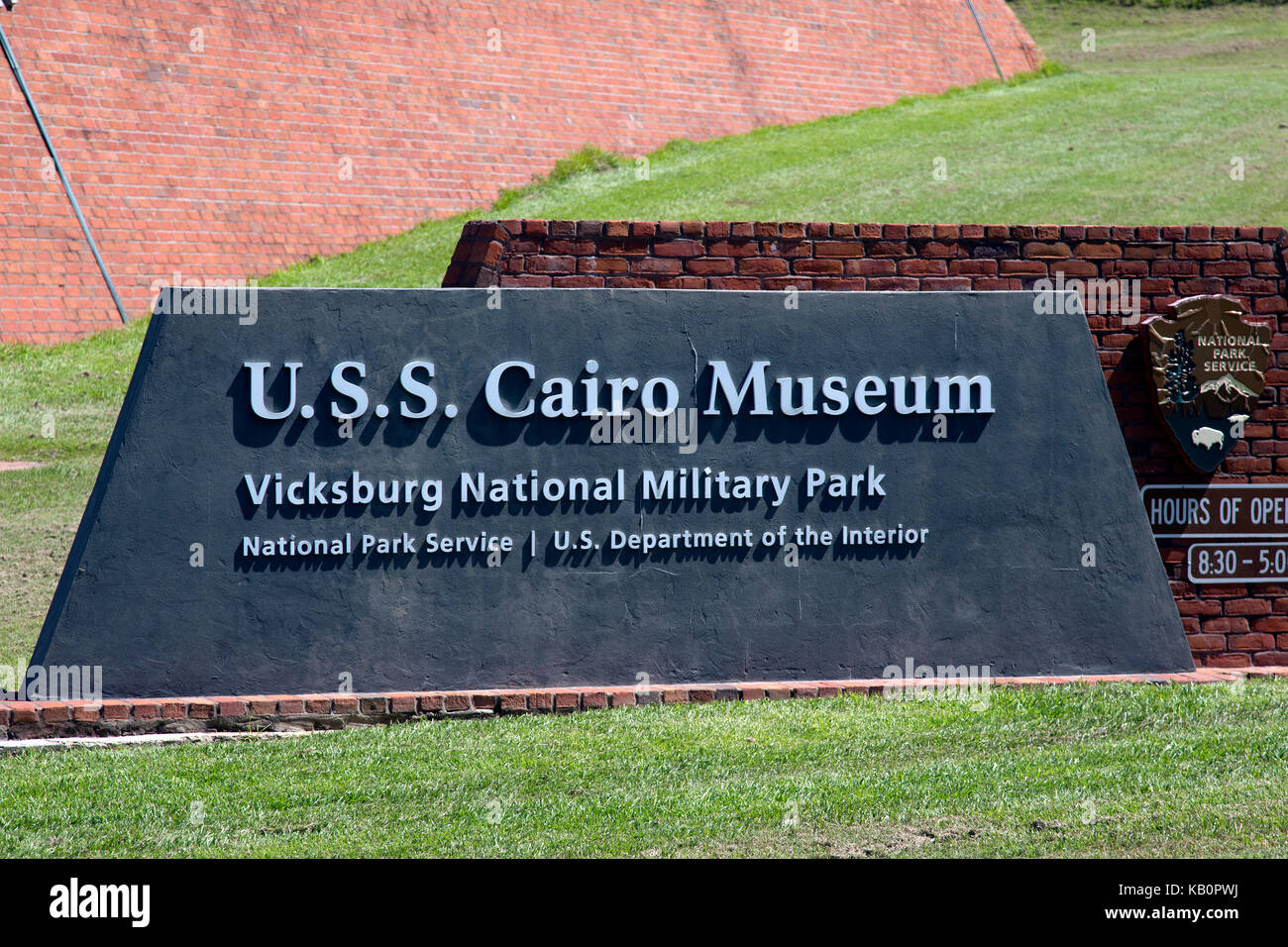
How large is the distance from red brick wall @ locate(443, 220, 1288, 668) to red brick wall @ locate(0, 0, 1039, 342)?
12.4 meters

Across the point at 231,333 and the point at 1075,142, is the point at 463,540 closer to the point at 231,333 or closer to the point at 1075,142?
the point at 231,333

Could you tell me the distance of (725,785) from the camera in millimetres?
5500

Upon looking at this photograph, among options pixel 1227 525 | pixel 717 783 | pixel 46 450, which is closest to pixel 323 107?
pixel 46 450

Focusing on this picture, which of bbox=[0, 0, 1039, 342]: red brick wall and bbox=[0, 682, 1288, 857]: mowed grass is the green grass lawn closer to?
bbox=[0, 682, 1288, 857]: mowed grass

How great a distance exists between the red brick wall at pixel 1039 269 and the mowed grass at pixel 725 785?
1.01 meters

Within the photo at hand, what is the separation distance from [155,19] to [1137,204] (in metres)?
15.2

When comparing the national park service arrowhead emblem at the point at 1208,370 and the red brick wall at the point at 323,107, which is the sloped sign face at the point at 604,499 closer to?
the national park service arrowhead emblem at the point at 1208,370

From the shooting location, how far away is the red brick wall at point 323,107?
18359mm

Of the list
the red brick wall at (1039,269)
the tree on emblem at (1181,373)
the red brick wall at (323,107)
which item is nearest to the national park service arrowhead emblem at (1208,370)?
the tree on emblem at (1181,373)

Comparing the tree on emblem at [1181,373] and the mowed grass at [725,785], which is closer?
the mowed grass at [725,785]

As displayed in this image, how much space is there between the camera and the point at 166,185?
19359 millimetres

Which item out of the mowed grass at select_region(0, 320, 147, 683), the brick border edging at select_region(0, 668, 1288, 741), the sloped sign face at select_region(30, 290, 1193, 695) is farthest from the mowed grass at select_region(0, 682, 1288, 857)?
the mowed grass at select_region(0, 320, 147, 683)

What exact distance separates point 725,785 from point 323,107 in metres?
18.6

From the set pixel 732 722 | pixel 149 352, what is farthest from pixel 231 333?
pixel 732 722
